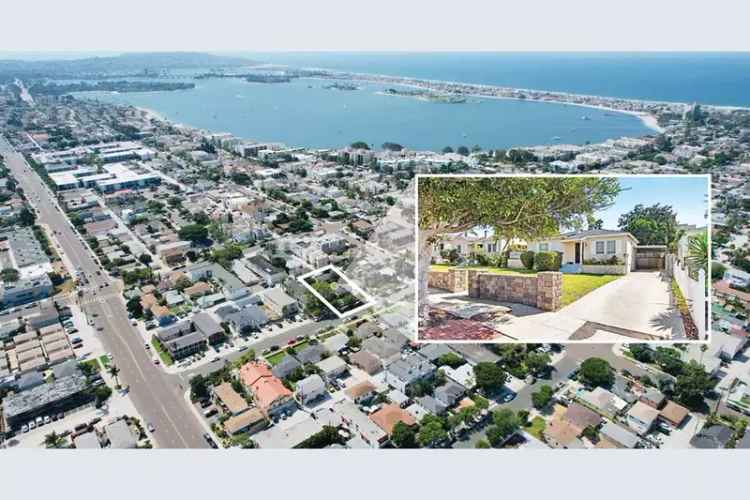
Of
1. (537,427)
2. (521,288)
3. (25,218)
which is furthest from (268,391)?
(25,218)

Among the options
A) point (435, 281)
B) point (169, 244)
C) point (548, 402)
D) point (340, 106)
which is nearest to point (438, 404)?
point (548, 402)

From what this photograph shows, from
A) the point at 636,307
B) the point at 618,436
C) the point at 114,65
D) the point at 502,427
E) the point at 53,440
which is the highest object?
the point at 114,65

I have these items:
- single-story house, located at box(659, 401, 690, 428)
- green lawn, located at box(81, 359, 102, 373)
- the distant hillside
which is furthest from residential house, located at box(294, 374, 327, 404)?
the distant hillside

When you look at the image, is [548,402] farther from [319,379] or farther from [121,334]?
[121,334]

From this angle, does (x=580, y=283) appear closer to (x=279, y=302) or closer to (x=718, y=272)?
(x=279, y=302)

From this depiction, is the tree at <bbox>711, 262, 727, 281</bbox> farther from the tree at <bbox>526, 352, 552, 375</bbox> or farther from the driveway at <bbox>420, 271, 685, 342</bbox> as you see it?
the driveway at <bbox>420, 271, 685, 342</bbox>

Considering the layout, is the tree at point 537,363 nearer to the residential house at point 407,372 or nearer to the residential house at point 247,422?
the residential house at point 407,372
